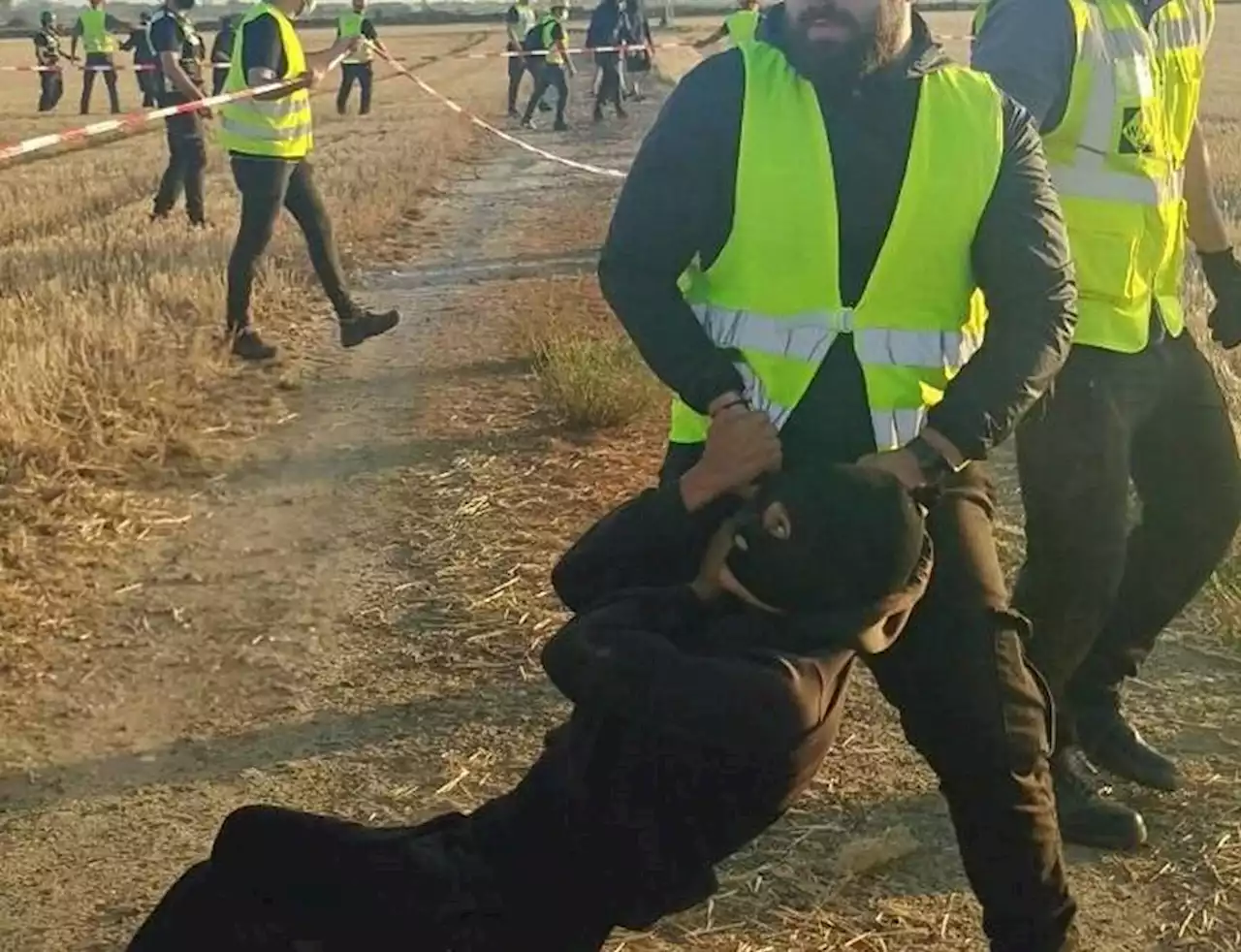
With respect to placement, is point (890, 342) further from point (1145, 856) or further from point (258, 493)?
point (258, 493)

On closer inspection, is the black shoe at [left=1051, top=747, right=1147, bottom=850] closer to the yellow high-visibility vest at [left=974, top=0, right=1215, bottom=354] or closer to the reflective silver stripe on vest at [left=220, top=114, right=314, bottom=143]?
the yellow high-visibility vest at [left=974, top=0, right=1215, bottom=354]

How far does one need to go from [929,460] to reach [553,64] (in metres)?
22.0

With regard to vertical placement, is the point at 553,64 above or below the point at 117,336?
below

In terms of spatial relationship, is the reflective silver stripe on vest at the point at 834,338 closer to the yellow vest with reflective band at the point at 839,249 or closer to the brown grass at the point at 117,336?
the yellow vest with reflective band at the point at 839,249

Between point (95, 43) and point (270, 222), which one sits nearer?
point (270, 222)

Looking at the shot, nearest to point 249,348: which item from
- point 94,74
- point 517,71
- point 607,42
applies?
point 607,42

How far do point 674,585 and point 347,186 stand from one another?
42.7 ft

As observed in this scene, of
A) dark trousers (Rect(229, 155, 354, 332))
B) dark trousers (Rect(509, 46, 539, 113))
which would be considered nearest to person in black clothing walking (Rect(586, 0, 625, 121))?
dark trousers (Rect(509, 46, 539, 113))

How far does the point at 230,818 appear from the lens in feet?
7.72

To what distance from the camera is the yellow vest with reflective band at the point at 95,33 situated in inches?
1125

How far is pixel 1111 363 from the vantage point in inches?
140

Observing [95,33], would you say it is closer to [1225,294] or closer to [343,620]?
[343,620]

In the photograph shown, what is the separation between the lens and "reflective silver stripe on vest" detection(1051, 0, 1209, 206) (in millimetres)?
3506

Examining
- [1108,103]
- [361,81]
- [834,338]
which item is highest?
[1108,103]
